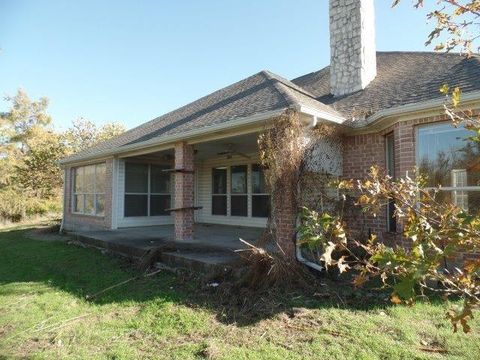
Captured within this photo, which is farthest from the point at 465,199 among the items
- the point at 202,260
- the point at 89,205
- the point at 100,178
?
the point at 89,205

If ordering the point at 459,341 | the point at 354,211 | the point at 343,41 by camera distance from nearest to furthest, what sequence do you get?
the point at 459,341 → the point at 354,211 → the point at 343,41

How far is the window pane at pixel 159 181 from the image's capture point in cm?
1356

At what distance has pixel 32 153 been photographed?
2517 centimetres

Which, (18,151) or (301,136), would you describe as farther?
(18,151)

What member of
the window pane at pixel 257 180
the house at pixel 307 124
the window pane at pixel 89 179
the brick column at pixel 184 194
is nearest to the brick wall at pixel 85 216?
the house at pixel 307 124

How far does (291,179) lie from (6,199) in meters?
21.3

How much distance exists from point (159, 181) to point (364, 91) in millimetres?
8405

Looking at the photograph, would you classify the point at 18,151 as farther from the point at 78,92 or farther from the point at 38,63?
the point at 38,63

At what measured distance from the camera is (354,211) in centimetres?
711

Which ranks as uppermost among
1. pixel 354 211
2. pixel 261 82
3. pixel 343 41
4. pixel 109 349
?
pixel 343 41

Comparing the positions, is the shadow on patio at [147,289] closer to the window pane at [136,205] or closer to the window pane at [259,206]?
the window pane at [136,205]

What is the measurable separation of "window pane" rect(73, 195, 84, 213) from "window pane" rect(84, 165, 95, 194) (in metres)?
0.67

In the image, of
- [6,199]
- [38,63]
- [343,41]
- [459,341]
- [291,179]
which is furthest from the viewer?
[6,199]

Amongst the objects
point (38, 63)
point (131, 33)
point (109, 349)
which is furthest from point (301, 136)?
point (38, 63)
